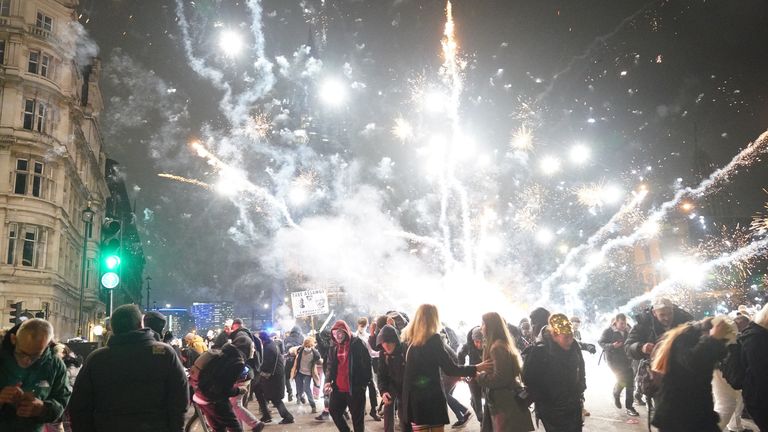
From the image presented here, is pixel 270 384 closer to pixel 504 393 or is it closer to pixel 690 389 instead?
pixel 504 393

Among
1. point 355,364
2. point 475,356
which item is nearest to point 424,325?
point 355,364

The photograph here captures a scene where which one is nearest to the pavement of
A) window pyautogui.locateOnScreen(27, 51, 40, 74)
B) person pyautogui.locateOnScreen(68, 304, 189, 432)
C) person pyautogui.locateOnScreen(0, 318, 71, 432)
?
person pyautogui.locateOnScreen(0, 318, 71, 432)

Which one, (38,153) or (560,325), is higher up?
(38,153)

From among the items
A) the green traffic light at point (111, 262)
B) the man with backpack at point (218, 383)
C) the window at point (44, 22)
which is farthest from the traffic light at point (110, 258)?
the window at point (44, 22)

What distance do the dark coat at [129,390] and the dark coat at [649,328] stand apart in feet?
19.8

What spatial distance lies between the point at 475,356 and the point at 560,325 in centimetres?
396

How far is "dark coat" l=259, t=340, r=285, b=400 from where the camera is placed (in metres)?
11.2

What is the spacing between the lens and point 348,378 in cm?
774

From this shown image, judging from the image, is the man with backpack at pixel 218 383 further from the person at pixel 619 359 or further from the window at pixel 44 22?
the window at pixel 44 22

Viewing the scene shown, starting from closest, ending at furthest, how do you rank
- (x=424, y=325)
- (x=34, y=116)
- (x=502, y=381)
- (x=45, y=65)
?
(x=502, y=381) → (x=424, y=325) → (x=34, y=116) → (x=45, y=65)

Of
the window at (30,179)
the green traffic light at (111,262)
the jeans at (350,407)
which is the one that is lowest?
the jeans at (350,407)

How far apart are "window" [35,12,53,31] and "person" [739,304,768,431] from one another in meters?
38.4

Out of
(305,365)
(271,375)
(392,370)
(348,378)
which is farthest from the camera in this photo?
(305,365)

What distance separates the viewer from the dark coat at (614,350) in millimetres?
10508
